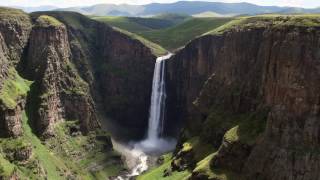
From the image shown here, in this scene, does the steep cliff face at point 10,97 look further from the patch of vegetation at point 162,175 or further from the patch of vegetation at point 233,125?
the patch of vegetation at point 233,125

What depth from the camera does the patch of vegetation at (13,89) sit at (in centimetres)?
17051

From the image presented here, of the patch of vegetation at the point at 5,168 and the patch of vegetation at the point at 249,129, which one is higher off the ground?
the patch of vegetation at the point at 249,129

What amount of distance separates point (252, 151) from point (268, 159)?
5037 mm

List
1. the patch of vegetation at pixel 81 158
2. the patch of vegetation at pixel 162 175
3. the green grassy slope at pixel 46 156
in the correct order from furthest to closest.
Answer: the patch of vegetation at pixel 81 158 → the green grassy slope at pixel 46 156 → the patch of vegetation at pixel 162 175

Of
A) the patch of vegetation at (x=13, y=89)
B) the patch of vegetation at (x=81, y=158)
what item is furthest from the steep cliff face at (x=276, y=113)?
the patch of vegetation at (x=13, y=89)

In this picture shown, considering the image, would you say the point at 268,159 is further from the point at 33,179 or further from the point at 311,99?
the point at 33,179

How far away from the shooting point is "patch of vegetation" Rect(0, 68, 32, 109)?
171 metres

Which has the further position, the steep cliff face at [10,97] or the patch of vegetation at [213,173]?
the steep cliff face at [10,97]

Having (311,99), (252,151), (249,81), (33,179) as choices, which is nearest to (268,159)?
(252,151)

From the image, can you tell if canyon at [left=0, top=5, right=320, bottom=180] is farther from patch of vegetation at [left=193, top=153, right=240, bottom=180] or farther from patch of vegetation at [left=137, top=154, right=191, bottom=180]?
patch of vegetation at [left=137, top=154, right=191, bottom=180]

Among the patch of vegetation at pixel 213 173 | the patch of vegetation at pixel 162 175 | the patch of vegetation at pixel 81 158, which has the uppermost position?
the patch of vegetation at pixel 213 173

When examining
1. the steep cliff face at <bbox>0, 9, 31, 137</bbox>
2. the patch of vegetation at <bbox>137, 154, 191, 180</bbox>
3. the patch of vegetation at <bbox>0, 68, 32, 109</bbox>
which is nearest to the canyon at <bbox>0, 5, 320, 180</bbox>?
the steep cliff face at <bbox>0, 9, 31, 137</bbox>

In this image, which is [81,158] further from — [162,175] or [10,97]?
[162,175]

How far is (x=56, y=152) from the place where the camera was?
18675 cm
